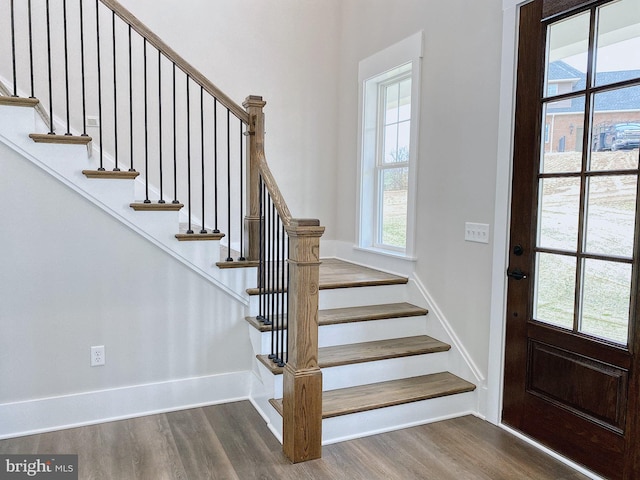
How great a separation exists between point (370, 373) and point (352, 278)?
846mm

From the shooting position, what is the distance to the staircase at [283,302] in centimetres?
256

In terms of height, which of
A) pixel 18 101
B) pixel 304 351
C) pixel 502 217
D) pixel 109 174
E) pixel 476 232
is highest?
pixel 18 101

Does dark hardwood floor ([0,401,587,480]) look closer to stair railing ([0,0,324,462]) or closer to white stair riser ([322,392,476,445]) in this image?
white stair riser ([322,392,476,445])

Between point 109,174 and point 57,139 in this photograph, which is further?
point 109,174

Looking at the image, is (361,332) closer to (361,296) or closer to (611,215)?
(361,296)

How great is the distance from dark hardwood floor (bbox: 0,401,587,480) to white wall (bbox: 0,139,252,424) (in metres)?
0.29

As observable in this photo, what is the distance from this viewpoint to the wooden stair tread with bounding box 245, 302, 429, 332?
3.04m

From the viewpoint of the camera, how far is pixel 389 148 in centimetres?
402

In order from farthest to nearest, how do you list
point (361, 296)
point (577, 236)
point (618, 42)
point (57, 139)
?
point (361, 296), point (57, 139), point (577, 236), point (618, 42)

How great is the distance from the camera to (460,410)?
2906 millimetres

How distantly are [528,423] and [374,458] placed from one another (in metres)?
0.91

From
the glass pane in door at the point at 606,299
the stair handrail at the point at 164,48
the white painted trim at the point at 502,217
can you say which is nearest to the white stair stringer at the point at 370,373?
the white painted trim at the point at 502,217

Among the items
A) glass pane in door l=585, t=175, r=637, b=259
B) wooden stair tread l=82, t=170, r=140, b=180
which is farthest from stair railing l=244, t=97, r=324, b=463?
glass pane in door l=585, t=175, r=637, b=259

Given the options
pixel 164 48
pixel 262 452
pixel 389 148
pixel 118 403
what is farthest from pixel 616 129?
pixel 118 403
